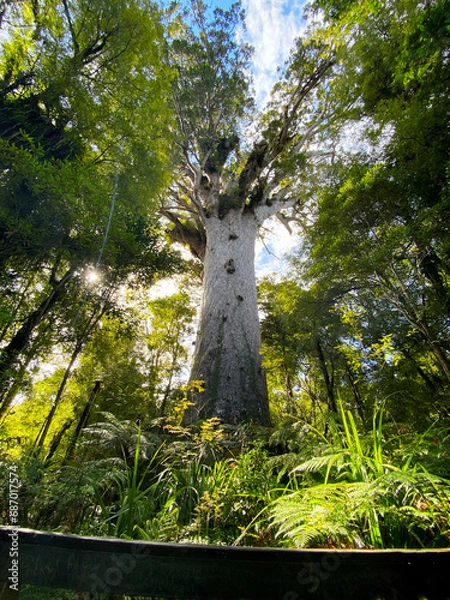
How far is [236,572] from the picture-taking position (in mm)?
730

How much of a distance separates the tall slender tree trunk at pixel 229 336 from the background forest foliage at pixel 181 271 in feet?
1.47

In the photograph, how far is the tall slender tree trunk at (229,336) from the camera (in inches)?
137

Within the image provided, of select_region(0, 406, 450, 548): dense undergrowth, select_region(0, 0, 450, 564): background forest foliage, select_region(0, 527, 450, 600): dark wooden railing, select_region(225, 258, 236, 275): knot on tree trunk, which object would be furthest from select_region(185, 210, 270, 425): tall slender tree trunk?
select_region(0, 527, 450, 600): dark wooden railing

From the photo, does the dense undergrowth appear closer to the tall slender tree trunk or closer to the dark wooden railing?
the dark wooden railing

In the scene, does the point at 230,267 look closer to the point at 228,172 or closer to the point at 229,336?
the point at 229,336

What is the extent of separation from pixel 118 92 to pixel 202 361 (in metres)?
4.20

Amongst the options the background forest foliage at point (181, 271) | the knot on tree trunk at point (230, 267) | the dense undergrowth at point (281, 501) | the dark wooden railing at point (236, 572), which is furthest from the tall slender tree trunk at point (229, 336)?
the dark wooden railing at point (236, 572)

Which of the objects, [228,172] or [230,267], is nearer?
[230,267]

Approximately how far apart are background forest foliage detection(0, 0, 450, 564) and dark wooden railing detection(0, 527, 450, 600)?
272 mm

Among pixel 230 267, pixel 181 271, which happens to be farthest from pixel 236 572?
pixel 230 267

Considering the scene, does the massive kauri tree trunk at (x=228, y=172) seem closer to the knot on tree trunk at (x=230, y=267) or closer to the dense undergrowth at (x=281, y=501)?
the knot on tree trunk at (x=230, y=267)

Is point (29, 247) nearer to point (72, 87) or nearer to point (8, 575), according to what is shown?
point (72, 87)

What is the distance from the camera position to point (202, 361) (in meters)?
3.97

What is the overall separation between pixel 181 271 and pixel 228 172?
4.78 m
